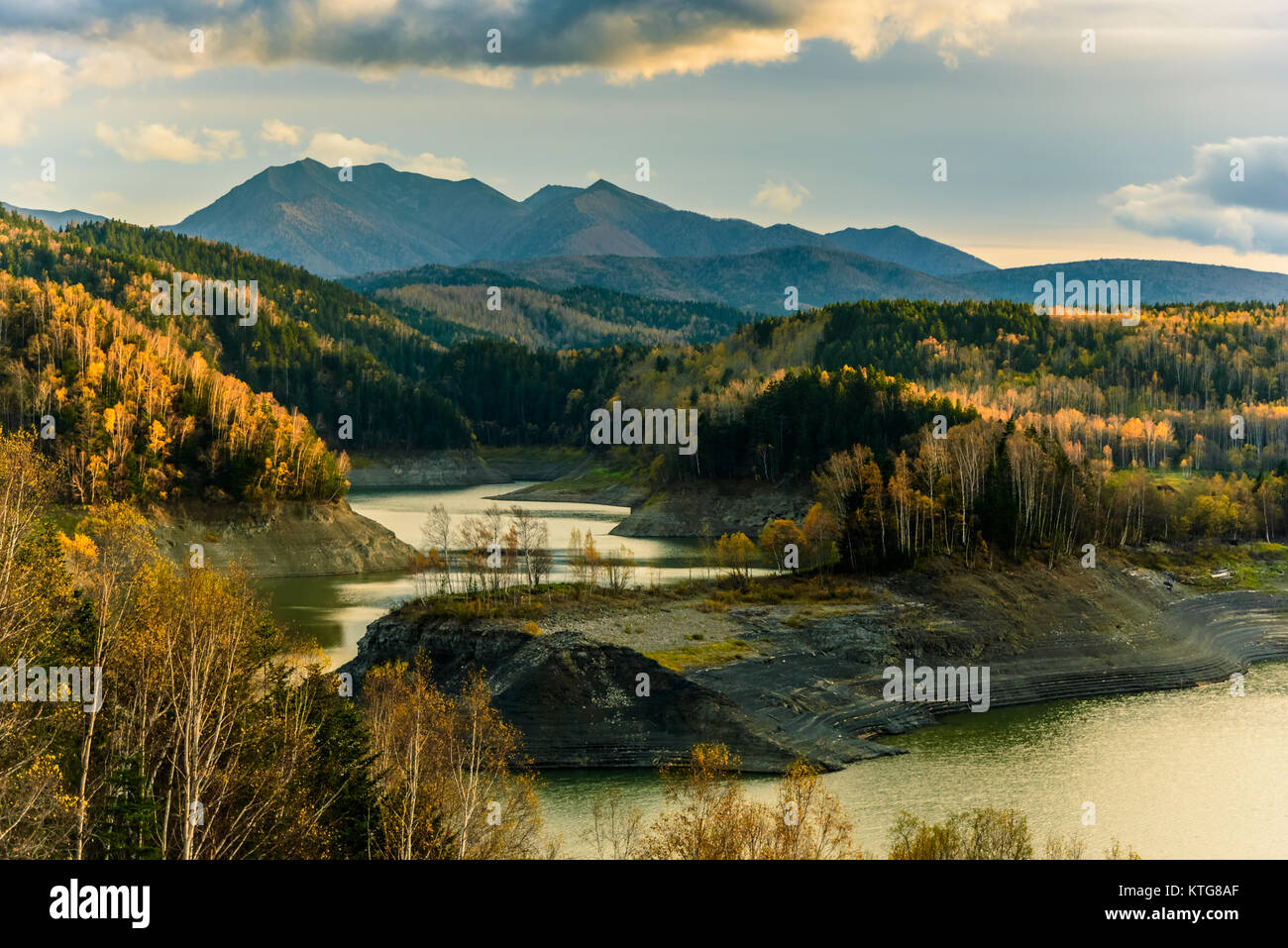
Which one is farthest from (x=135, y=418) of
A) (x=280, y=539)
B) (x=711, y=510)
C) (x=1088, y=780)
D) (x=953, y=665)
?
(x=1088, y=780)

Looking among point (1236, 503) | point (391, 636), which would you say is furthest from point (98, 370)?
point (1236, 503)

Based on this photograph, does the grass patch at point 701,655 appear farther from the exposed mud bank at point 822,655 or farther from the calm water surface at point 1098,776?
the calm water surface at point 1098,776

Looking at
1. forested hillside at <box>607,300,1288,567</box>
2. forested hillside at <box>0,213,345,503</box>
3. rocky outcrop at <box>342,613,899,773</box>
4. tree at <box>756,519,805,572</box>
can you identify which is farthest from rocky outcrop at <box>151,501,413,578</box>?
rocky outcrop at <box>342,613,899,773</box>

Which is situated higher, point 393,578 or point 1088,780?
point 393,578

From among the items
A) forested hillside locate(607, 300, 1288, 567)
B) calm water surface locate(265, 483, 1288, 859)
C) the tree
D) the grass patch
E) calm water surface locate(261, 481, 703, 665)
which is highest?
forested hillside locate(607, 300, 1288, 567)

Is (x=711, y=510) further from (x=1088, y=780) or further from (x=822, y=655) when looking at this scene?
(x=1088, y=780)

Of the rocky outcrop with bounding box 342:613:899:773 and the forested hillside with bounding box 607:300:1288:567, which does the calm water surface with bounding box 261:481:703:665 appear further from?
the forested hillside with bounding box 607:300:1288:567
